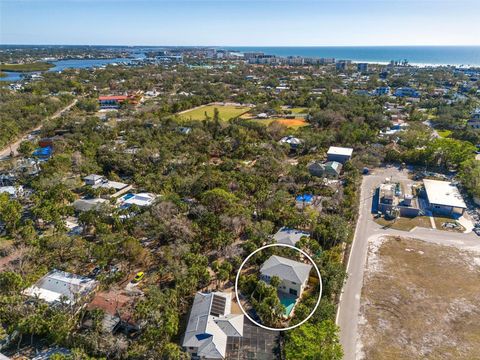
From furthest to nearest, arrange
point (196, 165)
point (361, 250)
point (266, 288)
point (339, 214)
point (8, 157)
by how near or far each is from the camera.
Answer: point (8, 157), point (196, 165), point (339, 214), point (361, 250), point (266, 288)

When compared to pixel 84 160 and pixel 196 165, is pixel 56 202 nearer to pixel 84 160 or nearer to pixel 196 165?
pixel 84 160

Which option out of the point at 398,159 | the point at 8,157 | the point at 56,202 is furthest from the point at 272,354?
the point at 8,157

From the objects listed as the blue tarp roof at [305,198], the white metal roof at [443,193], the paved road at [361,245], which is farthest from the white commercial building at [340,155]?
the blue tarp roof at [305,198]

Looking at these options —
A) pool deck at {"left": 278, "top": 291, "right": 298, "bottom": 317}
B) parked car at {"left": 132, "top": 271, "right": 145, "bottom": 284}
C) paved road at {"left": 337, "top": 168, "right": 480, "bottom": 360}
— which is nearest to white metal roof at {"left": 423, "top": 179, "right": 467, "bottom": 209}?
paved road at {"left": 337, "top": 168, "right": 480, "bottom": 360}

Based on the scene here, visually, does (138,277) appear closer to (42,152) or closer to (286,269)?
(286,269)

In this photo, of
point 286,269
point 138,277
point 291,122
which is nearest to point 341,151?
point 291,122
